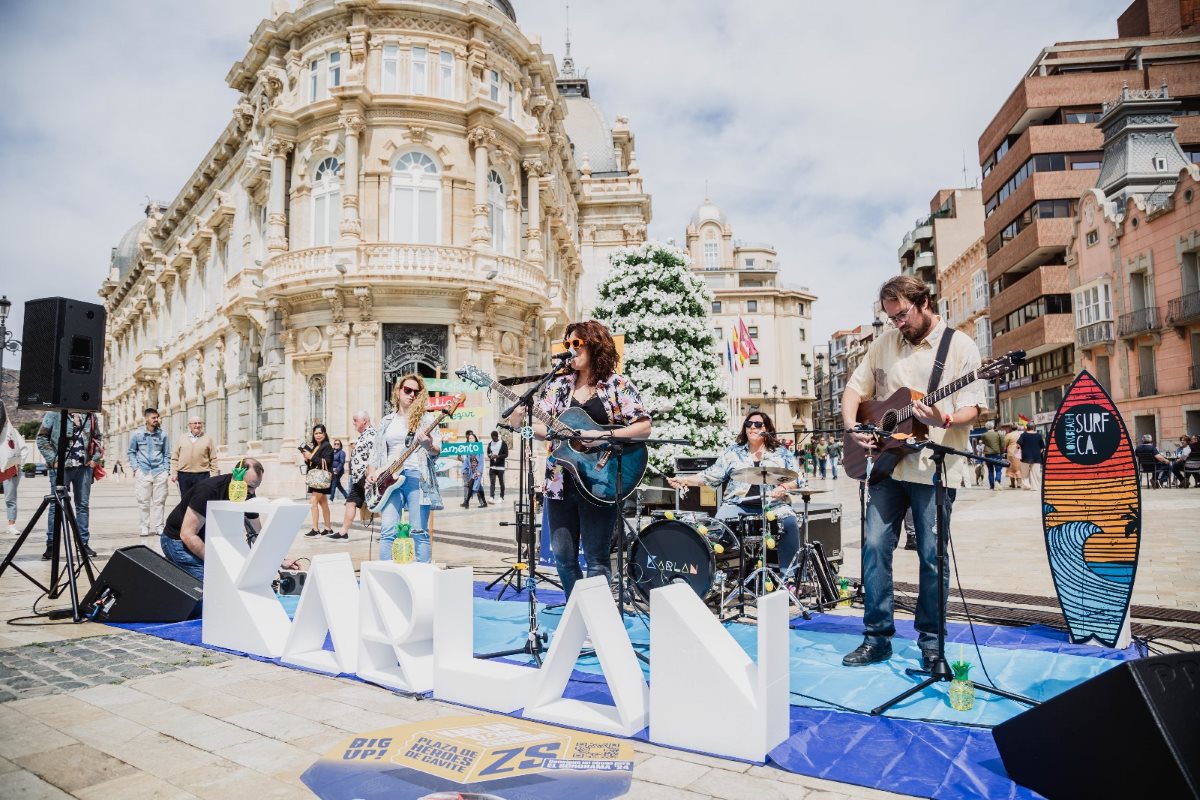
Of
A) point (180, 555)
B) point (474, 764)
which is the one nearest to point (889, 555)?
point (474, 764)

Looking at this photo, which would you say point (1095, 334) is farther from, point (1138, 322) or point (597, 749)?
point (597, 749)

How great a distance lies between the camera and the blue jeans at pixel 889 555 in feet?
14.0

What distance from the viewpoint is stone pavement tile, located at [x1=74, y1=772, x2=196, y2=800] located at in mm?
2725

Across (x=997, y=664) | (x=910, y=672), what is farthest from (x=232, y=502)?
(x=997, y=664)

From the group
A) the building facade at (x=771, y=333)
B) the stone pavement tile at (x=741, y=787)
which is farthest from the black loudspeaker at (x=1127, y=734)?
the building facade at (x=771, y=333)

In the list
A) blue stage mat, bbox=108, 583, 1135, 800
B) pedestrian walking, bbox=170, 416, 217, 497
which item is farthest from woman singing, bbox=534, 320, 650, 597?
pedestrian walking, bbox=170, 416, 217, 497

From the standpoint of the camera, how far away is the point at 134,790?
2787 millimetres

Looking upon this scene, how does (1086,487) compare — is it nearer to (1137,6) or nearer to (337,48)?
(337,48)

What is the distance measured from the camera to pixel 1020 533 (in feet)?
36.6

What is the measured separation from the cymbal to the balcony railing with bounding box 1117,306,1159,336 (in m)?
30.0

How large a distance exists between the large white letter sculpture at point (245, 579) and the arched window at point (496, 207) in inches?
731

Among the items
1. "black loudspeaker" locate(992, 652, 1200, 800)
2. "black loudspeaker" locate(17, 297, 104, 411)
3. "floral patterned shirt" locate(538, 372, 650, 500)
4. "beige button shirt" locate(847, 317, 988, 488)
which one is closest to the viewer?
"black loudspeaker" locate(992, 652, 1200, 800)

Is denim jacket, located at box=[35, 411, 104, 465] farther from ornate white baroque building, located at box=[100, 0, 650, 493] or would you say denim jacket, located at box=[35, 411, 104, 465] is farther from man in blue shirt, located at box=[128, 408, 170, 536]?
ornate white baroque building, located at box=[100, 0, 650, 493]

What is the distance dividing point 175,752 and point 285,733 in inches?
17.1
